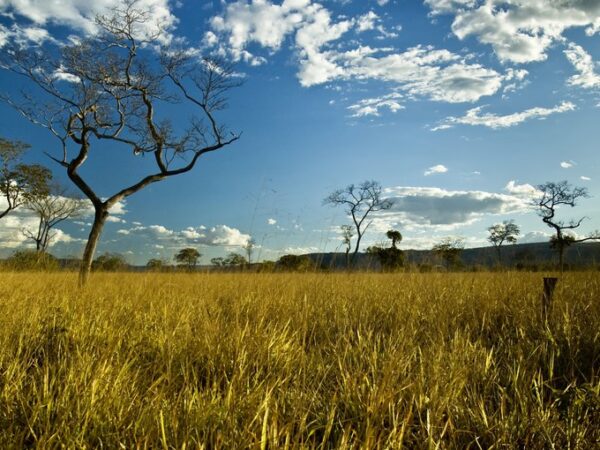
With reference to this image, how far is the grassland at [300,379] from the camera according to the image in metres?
2.13

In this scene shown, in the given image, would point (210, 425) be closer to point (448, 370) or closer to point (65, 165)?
point (448, 370)

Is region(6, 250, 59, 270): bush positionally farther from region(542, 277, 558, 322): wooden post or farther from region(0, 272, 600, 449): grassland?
region(542, 277, 558, 322): wooden post

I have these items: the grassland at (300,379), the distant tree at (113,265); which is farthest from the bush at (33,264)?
the grassland at (300,379)

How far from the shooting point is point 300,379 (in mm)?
3131

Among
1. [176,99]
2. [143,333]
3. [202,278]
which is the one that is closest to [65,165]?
[176,99]

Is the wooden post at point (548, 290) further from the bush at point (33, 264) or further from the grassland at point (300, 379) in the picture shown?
the bush at point (33, 264)

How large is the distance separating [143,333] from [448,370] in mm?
2818

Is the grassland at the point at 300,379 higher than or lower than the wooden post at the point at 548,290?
lower

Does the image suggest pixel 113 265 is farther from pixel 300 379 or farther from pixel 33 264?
pixel 300 379

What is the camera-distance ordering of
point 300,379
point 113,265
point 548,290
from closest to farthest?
point 300,379 < point 548,290 < point 113,265

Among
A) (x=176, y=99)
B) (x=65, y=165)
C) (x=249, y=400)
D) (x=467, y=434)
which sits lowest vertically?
(x=467, y=434)

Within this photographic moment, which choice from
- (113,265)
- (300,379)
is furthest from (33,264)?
(300,379)

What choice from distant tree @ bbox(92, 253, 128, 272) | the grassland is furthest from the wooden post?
distant tree @ bbox(92, 253, 128, 272)

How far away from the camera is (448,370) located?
303 centimetres
